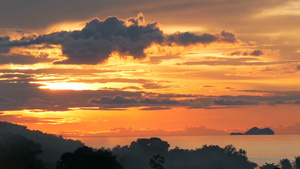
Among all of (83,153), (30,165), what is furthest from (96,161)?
(30,165)

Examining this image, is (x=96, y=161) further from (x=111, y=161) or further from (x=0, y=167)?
(x=0, y=167)

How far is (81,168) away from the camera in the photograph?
617 ft

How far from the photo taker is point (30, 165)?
200 metres

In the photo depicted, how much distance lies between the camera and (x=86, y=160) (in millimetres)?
190500

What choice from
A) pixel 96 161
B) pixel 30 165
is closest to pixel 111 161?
pixel 96 161

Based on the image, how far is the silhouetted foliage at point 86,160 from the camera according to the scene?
188 meters

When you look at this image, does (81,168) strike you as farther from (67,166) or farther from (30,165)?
(30,165)

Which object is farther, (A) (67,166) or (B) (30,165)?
(B) (30,165)

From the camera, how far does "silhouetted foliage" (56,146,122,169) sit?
188 metres

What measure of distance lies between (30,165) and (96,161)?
26457 millimetres

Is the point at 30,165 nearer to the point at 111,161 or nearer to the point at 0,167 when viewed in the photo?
the point at 0,167

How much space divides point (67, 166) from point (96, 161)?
36.3ft

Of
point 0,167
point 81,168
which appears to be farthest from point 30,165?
point 81,168

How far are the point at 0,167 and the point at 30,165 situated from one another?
36.3 feet
